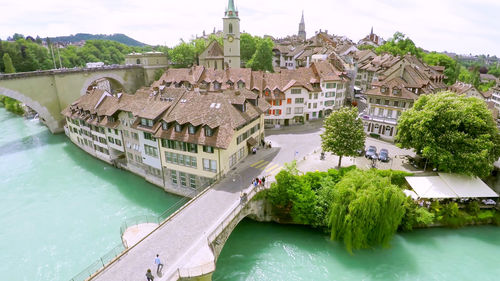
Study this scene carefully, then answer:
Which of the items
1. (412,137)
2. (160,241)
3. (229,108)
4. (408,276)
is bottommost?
(408,276)

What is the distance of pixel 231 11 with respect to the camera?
257 ft

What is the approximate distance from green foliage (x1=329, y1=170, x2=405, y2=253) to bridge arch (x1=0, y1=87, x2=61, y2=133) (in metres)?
67.5

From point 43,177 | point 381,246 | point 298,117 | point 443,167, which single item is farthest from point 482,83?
point 43,177

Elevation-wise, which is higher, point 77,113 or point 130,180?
point 77,113

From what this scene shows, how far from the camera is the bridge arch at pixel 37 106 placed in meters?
58.5

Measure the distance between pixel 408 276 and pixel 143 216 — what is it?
28743mm

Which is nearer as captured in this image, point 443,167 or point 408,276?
point 408,276

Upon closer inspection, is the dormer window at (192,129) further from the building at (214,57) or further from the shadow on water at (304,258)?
the building at (214,57)

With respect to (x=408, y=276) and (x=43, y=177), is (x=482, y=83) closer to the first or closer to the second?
(x=408, y=276)

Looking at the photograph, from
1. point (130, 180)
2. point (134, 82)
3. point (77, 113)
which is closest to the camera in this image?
point (130, 180)

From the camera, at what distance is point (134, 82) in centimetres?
8975

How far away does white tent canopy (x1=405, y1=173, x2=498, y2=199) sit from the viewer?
3198cm

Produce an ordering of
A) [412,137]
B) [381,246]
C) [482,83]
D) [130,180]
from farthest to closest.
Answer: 1. [482,83]
2. [130,180]
3. [412,137]
4. [381,246]

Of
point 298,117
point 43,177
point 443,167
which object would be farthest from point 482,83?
point 43,177
